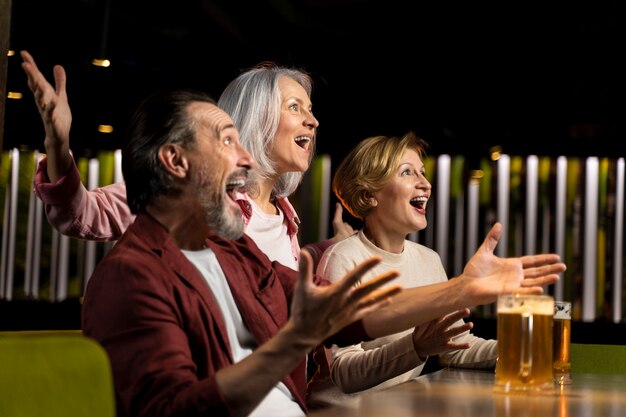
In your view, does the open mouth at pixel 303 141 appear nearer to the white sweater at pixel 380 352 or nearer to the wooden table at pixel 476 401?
the white sweater at pixel 380 352

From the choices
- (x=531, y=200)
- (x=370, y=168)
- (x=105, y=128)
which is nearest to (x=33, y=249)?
(x=105, y=128)

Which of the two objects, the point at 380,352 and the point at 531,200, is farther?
the point at 531,200

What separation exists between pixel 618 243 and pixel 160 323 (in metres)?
5.68

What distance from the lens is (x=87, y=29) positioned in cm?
643

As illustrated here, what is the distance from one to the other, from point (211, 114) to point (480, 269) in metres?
0.68

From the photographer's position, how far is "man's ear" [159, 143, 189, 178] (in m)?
1.87

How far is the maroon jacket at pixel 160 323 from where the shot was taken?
4.95ft

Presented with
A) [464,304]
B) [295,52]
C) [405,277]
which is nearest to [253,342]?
[464,304]

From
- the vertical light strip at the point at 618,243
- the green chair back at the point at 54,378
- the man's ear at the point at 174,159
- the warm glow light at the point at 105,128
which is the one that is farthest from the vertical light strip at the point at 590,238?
the green chair back at the point at 54,378

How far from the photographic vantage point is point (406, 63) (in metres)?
6.77

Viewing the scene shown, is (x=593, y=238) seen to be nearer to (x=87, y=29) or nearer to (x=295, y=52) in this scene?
(x=295, y=52)

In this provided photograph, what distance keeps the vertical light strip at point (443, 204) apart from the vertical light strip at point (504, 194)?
37 cm

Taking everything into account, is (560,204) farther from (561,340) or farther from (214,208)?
(214,208)

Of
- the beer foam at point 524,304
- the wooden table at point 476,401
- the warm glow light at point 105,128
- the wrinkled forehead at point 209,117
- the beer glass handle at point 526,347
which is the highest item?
the warm glow light at point 105,128
